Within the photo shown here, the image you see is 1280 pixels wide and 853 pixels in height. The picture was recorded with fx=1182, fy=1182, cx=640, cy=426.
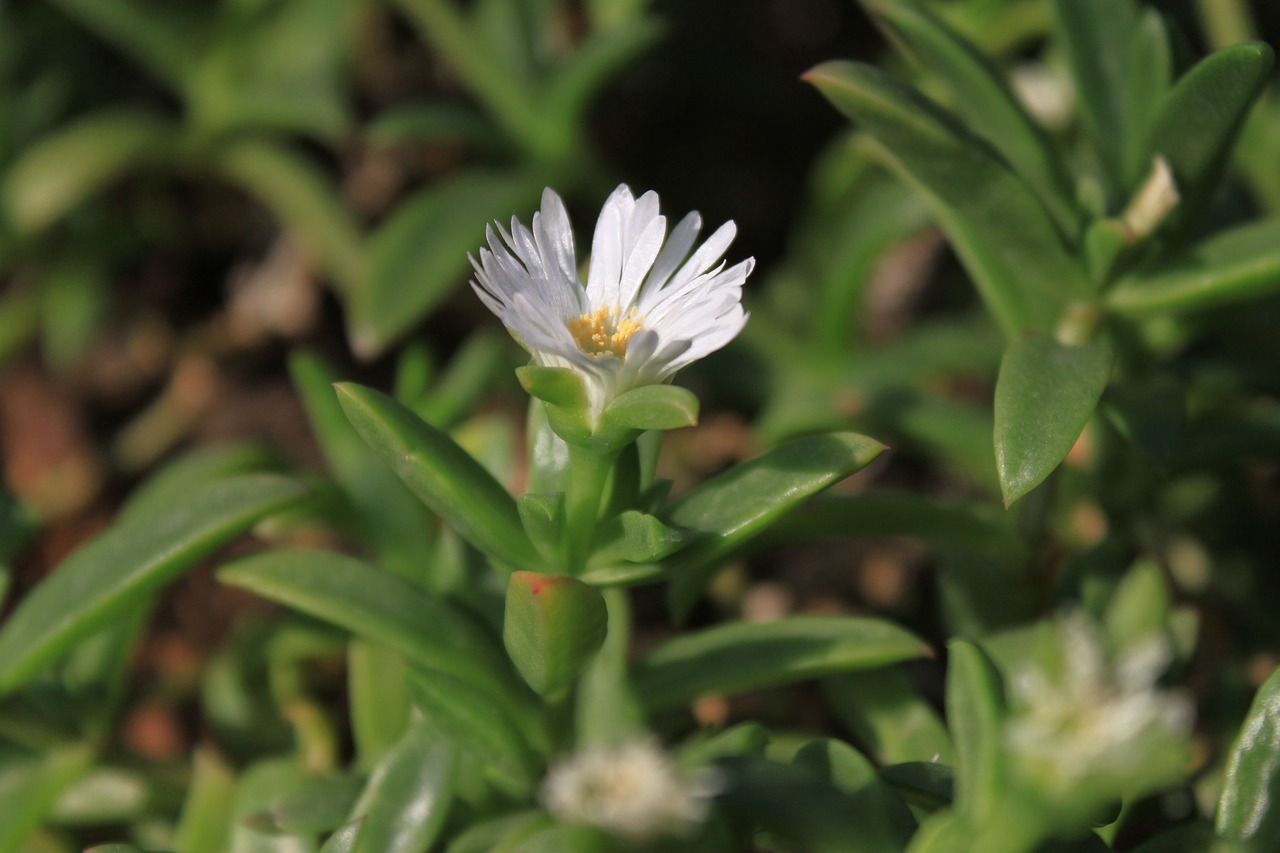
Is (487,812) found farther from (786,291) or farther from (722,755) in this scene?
(786,291)

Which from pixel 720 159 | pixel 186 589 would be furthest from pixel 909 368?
pixel 186 589

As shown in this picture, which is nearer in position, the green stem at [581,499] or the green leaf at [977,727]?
the green leaf at [977,727]

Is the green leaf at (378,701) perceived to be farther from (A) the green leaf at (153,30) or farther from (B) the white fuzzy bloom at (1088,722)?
(A) the green leaf at (153,30)

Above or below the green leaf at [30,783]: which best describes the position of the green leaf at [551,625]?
above

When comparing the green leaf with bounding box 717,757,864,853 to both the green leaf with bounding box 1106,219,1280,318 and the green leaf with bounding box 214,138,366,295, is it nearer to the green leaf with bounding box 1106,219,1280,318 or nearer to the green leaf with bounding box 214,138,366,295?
the green leaf with bounding box 1106,219,1280,318

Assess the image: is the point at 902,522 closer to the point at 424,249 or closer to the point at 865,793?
the point at 865,793

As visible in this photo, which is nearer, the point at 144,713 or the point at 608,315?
the point at 608,315

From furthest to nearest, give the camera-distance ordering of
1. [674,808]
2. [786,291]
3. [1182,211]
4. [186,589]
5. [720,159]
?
[720,159]
[786,291]
[186,589]
[1182,211]
[674,808]

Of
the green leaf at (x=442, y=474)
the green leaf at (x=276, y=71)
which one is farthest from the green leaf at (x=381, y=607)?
the green leaf at (x=276, y=71)
